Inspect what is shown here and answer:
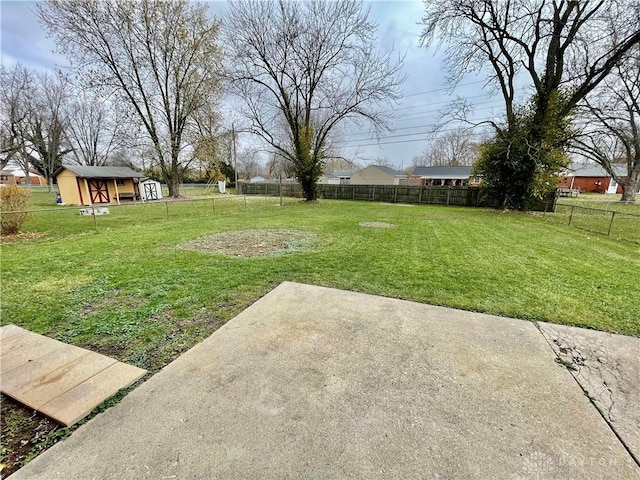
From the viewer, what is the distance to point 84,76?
17.3 meters

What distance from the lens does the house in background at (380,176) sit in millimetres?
33688

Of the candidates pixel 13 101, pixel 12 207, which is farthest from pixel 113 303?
pixel 13 101

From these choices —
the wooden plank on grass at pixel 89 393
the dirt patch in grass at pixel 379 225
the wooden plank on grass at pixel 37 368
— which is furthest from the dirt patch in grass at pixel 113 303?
the dirt patch in grass at pixel 379 225

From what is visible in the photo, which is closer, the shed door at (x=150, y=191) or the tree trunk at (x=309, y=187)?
the tree trunk at (x=309, y=187)

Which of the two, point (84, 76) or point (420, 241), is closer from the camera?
point (420, 241)

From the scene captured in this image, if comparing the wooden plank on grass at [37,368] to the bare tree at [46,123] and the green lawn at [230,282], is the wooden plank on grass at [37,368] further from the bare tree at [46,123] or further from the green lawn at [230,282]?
the bare tree at [46,123]

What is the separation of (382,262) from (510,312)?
208cm

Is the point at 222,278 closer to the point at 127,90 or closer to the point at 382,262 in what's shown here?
the point at 382,262

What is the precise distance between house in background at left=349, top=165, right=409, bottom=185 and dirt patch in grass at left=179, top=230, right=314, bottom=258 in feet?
92.5

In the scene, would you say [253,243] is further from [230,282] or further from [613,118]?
[613,118]

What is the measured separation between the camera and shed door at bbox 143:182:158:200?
21348mm

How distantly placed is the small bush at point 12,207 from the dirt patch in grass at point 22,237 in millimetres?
226

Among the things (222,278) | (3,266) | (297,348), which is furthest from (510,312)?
(3,266)

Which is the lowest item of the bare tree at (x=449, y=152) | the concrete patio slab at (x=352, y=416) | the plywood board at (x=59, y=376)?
the plywood board at (x=59, y=376)
